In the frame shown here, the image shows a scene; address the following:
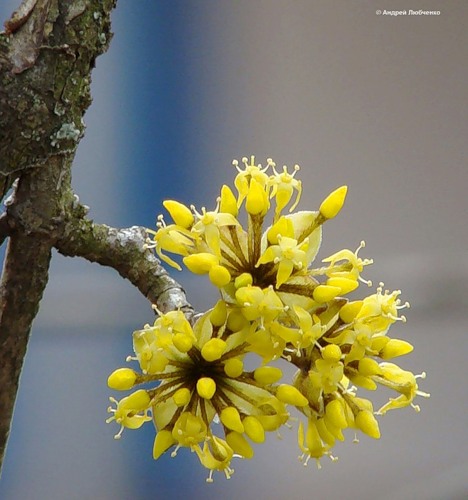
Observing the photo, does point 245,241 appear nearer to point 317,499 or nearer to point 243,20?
point 243,20

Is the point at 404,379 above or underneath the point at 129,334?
underneath

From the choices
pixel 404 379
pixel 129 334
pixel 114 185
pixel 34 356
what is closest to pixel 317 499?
pixel 129 334

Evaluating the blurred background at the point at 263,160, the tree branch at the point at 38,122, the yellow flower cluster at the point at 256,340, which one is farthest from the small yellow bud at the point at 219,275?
the blurred background at the point at 263,160

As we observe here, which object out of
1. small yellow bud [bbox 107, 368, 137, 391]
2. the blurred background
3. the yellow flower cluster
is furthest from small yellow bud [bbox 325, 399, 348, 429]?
the blurred background

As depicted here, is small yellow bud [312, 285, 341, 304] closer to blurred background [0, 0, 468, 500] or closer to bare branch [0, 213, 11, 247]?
bare branch [0, 213, 11, 247]

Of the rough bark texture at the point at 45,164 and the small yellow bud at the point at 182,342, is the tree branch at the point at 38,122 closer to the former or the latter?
the rough bark texture at the point at 45,164

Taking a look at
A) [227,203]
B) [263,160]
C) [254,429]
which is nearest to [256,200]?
[227,203]
